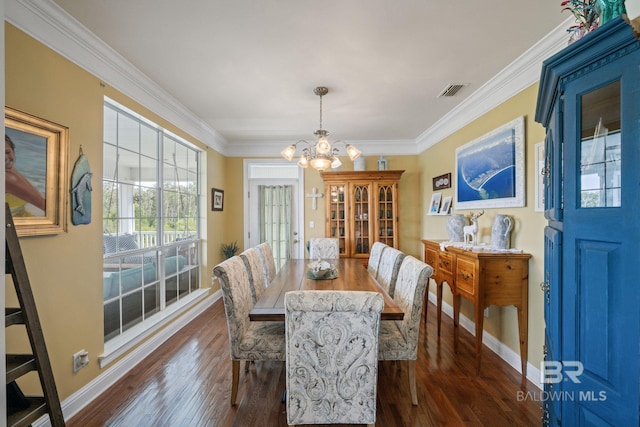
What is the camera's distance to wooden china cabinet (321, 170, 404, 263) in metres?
4.56

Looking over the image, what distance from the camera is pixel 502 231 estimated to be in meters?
2.56

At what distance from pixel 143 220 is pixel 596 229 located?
11.0 ft

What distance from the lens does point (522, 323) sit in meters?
2.33

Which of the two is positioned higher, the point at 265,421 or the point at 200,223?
the point at 200,223

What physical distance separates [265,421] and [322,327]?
2.96 ft

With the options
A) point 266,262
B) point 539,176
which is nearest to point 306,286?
point 266,262

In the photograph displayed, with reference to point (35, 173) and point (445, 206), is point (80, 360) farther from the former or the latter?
point (445, 206)

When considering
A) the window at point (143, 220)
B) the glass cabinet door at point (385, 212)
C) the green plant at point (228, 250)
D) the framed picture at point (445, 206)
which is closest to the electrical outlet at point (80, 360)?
the window at point (143, 220)

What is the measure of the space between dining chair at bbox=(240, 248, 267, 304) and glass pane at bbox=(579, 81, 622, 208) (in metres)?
2.21

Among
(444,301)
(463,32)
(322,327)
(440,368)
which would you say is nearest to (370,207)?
(444,301)

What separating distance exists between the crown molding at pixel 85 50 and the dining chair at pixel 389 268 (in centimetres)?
278

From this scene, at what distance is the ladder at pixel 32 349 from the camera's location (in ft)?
4.38

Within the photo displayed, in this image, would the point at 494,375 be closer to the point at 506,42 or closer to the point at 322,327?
the point at 322,327

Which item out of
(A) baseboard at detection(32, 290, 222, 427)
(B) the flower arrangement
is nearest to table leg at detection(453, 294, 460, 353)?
(B) the flower arrangement
